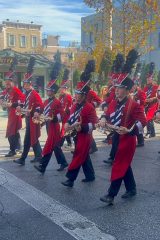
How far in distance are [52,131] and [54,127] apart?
9cm

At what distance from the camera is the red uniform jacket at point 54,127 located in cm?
752

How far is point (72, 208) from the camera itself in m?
5.71

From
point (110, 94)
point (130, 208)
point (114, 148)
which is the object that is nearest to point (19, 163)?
point (114, 148)

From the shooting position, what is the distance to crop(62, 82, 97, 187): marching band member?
6.59 meters

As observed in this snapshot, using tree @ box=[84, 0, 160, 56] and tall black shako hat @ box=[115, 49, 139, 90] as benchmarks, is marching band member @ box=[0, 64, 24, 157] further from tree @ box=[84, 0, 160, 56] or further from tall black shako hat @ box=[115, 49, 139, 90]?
tree @ box=[84, 0, 160, 56]

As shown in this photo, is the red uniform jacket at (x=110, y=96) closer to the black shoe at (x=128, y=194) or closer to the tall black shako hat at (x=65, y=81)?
the tall black shako hat at (x=65, y=81)

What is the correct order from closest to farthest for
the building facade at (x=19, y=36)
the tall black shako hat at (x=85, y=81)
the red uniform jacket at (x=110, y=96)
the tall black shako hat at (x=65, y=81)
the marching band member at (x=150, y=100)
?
the tall black shako hat at (x=85, y=81), the red uniform jacket at (x=110, y=96), the tall black shako hat at (x=65, y=81), the marching band member at (x=150, y=100), the building facade at (x=19, y=36)

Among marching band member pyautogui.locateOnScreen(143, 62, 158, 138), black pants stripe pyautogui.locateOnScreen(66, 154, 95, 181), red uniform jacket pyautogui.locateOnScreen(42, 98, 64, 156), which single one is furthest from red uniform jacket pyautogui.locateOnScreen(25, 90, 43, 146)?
marching band member pyautogui.locateOnScreen(143, 62, 158, 138)

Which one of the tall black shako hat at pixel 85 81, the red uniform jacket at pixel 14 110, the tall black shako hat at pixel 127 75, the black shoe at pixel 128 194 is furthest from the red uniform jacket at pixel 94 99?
the black shoe at pixel 128 194

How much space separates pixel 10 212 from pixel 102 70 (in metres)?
17.7

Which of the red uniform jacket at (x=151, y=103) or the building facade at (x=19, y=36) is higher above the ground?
the building facade at (x=19, y=36)

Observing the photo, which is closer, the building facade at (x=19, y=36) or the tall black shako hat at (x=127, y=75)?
the tall black shako hat at (x=127, y=75)

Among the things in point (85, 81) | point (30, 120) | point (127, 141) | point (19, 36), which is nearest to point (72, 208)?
point (127, 141)

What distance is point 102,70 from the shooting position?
888 inches
